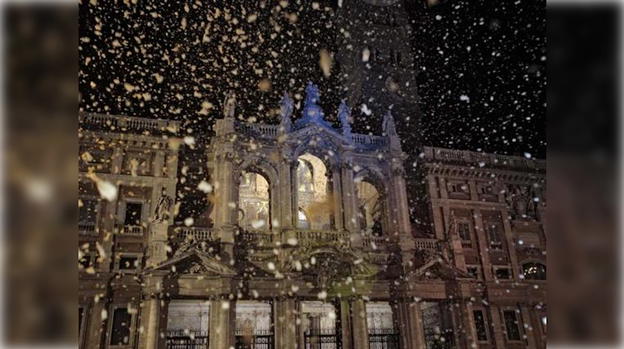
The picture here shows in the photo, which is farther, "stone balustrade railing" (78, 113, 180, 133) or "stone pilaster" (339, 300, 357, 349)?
"stone balustrade railing" (78, 113, 180, 133)

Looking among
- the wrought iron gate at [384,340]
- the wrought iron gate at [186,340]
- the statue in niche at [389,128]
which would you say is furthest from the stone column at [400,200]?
the wrought iron gate at [186,340]

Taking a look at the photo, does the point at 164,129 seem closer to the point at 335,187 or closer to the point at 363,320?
the point at 335,187

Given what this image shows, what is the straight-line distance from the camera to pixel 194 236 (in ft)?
70.4

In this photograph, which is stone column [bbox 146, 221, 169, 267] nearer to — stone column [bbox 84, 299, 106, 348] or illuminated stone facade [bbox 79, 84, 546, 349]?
illuminated stone facade [bbox 79, 84, 546, 349]

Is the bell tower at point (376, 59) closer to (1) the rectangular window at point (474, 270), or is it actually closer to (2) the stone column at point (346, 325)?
(1) the rectangular window at point (474, 270)

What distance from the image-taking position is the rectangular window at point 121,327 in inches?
752

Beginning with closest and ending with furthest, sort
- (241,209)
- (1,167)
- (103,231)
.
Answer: (1,167) → (103,231) → (241,209)

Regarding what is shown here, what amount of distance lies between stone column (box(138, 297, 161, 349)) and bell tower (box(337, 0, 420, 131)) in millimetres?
21873

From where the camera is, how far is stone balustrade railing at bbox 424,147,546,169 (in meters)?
27.6

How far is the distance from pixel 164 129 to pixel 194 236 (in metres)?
6.43

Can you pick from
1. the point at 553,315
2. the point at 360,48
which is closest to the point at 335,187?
the point at 360,48

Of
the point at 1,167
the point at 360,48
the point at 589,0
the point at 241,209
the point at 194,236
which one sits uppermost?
the point at 360,48

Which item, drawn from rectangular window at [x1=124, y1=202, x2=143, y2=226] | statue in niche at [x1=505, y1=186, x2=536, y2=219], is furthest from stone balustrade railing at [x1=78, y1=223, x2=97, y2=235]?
statue in niche at [x1=505, y1=186, x2=536, y2=219]

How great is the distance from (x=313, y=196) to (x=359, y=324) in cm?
896
